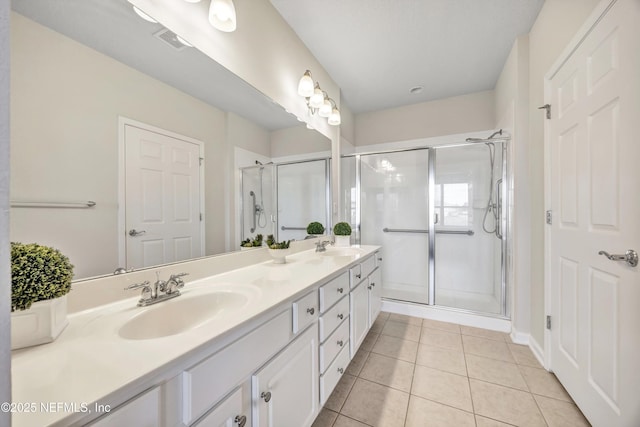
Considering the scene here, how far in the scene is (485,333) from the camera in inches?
89.8

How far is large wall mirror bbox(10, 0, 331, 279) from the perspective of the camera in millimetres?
700

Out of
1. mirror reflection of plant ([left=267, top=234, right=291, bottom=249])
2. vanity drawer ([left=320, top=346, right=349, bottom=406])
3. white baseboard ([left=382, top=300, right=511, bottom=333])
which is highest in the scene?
mirror reflection of plant ([left=267, top=234, right=291, bottom=249])

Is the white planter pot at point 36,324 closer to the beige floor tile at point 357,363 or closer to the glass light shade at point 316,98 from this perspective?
the beige floor tile at point 357,363

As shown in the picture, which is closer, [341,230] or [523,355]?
[523,355]

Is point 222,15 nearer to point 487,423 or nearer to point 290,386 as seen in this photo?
point 290,386

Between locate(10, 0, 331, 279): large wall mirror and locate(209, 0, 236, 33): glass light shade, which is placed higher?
locate(209, 0, 236, 33): glass light shade

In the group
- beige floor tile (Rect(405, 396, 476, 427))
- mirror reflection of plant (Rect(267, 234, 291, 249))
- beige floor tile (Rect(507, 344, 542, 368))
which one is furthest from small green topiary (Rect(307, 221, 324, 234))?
beige floor tile (Rect(507, 344, 542, 368))

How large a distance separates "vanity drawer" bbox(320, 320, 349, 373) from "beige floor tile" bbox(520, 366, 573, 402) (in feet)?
4.02

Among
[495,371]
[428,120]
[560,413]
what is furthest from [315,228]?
[428,120]

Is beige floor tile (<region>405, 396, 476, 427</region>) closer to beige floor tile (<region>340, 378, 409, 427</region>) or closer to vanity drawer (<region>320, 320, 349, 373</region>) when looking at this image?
beige floor tile (<region>340, 378, 409, 427</region>)

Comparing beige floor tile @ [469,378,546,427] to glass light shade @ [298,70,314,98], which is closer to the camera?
beige floor tile @ [469,378,546,427]

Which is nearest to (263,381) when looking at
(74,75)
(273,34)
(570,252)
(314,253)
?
(74,75)

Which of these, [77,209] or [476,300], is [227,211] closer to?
[77,209]

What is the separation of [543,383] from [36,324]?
253 cm
